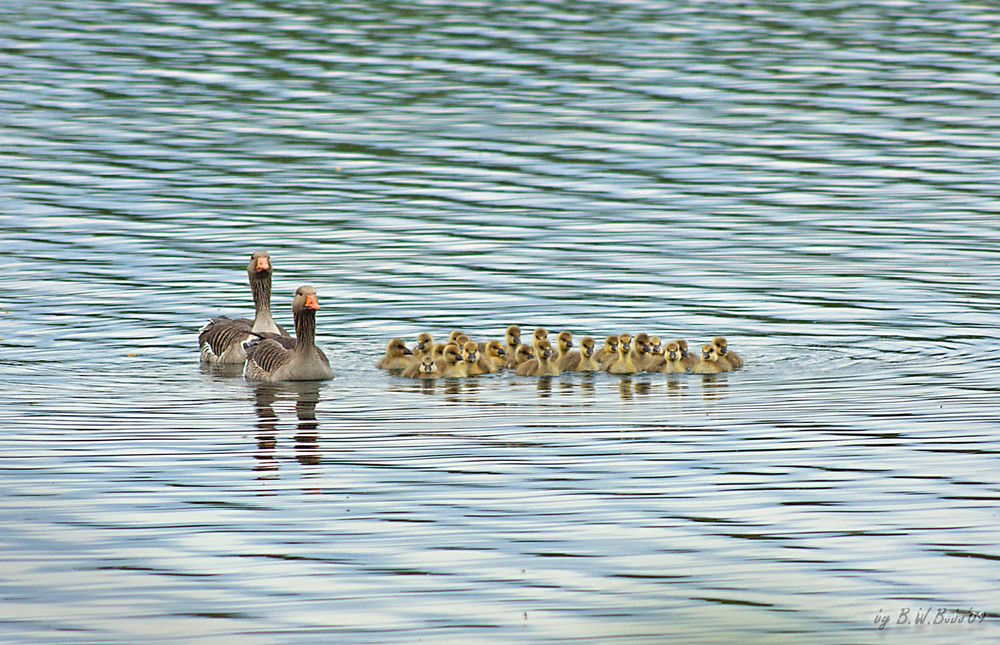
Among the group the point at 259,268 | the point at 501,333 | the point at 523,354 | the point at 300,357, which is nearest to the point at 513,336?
the point at 523,354

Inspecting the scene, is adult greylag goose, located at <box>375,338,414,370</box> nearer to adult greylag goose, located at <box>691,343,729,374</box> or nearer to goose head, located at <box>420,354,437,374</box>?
goose head, located at <box>420,354,437,374</box>

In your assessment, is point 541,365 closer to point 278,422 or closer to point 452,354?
point 452,354

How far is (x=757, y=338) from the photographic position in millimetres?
21469

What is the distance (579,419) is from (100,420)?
460 centimetres

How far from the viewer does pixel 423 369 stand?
19953 millimetres

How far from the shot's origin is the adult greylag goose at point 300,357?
19.8 metres

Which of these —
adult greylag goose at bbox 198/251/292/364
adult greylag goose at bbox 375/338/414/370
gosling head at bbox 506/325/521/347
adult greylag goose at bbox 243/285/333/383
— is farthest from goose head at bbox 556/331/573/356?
adult greylag goose at bbox 198/251/292/364

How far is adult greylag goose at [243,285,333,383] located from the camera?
19.8 meters

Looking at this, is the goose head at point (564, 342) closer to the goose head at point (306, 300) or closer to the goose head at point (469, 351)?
the goose head at point (469, 351)

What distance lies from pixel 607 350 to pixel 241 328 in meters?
4.53

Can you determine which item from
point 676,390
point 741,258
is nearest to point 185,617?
point 676,390

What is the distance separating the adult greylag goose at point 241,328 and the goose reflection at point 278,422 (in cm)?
97

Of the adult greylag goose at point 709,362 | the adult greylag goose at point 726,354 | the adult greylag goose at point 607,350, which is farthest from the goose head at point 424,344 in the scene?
the adult greylag goose at point 726,354

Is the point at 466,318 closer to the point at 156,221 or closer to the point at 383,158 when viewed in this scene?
the point at 156,221
